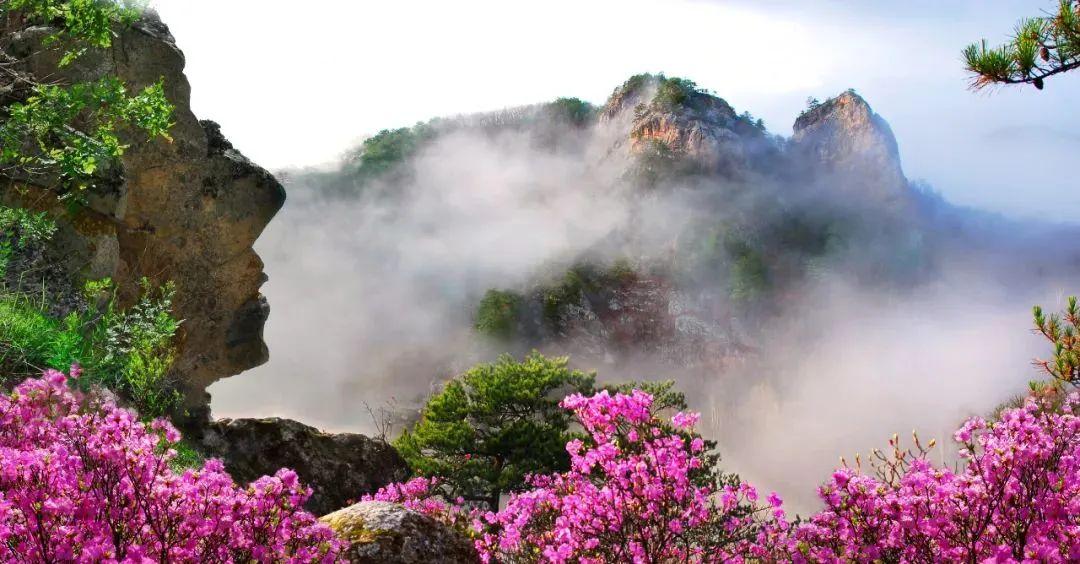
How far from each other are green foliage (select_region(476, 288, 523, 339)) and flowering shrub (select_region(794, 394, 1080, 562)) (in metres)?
64.1

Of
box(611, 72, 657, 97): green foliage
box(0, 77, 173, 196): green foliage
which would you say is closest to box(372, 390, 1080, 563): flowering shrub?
box(0, 77, 173, 196): green foliage

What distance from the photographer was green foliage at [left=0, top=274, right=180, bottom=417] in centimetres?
828

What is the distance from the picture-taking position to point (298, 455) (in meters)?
14.0

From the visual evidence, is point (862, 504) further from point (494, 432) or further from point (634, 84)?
point (634, 84)

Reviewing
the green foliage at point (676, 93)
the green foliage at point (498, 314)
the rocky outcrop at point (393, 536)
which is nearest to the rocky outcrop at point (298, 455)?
the rocky outcrop at point (393, 536)

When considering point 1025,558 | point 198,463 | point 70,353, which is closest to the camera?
point 1025,558

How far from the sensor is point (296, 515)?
468 cm

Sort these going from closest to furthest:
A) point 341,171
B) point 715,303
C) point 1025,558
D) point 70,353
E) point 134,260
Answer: point 1025,558 → point 70,353 → point 134,260 → point 715,303 → point 341,171

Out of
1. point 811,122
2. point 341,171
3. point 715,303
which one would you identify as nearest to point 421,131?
point 341,171

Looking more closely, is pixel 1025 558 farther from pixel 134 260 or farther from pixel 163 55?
pixel 163 55

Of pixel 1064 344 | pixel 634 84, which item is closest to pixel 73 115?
pixel 1064 344

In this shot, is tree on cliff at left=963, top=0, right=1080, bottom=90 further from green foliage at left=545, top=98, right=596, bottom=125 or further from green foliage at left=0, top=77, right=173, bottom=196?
green foliage at left=545, top=98, right=596, bottom=125

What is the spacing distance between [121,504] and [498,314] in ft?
219

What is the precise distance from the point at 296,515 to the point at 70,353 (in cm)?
616
